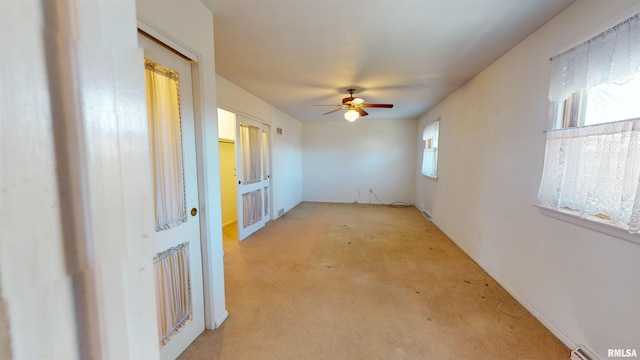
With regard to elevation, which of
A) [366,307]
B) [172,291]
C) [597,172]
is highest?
[597,172]

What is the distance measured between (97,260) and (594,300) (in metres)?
2.39

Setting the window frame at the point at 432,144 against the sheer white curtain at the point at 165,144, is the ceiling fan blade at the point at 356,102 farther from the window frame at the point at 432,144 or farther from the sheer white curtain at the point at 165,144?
the sheer white curtain at the point at 165,144

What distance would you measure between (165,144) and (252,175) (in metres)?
2.64

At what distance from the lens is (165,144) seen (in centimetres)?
149

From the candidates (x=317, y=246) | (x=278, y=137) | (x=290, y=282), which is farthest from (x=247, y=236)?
(x=278, y=137)

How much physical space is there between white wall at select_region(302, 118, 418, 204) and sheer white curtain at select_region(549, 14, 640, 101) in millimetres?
4467

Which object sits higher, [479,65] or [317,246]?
[479,65]

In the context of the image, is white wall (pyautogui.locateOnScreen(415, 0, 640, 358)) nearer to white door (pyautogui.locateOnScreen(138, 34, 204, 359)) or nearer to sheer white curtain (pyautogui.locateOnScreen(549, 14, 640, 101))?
sheer white curtain (pyautogui.locateOnScreen(549, 14, 640, 101))

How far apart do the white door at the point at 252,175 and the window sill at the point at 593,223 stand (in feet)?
11.5

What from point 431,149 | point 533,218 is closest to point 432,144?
point 431,149

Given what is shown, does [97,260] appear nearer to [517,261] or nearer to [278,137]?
[517,261]

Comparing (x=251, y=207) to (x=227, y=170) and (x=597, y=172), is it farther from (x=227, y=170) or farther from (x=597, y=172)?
(x=597, y=172)

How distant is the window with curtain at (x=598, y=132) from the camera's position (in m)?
1.34

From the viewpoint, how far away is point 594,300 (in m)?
1.53
